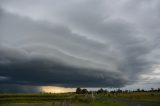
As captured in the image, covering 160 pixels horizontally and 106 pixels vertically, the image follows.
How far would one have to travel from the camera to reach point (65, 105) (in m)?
44.9
